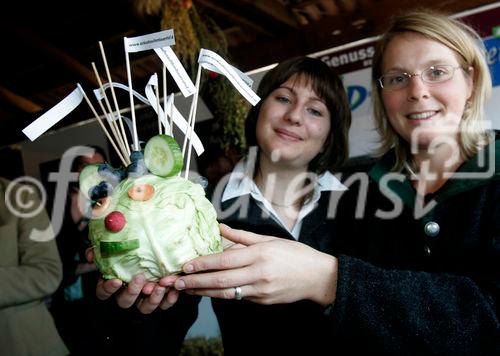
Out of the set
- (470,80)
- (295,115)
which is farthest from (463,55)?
(295,115)

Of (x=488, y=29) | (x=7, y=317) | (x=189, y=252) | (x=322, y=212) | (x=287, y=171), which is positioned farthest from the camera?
(x=488, y=29)

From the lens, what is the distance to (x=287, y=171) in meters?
2.43

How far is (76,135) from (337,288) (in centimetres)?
546

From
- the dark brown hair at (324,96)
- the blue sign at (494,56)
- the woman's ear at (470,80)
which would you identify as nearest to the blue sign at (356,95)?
the blue sign at (494,56)

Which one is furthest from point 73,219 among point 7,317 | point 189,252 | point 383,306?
point 383,306

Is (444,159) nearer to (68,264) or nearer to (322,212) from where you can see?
(322,212)

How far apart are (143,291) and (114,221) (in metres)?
0.24

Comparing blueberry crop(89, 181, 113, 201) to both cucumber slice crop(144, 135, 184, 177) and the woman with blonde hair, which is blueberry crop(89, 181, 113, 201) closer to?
cucumber slice crop(144, 135, 184, 177)

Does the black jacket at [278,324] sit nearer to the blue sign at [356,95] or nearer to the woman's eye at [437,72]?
the woman's eye at [437,72]

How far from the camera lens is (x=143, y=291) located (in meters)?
1.35

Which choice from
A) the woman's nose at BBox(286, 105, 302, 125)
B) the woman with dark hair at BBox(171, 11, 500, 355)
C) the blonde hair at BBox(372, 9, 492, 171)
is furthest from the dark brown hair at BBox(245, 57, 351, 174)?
the blonde hair at BBox(372, 9, 492, 171)

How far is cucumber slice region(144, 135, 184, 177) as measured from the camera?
4.38 feet

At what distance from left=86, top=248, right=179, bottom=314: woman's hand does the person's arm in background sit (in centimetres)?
173

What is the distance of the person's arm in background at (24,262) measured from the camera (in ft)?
9.21
